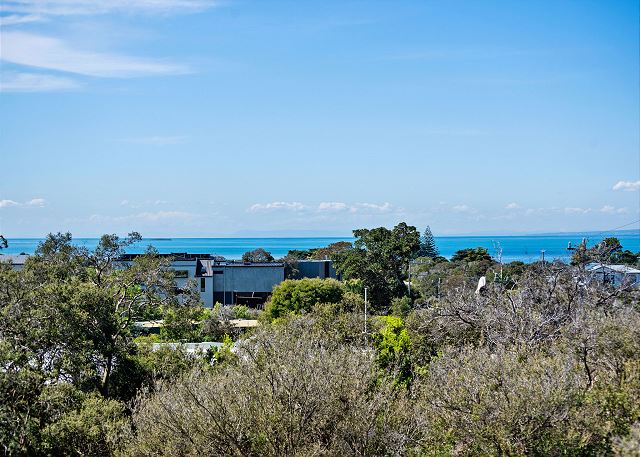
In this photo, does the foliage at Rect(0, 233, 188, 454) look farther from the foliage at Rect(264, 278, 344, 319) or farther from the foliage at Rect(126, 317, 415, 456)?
the foliage at Rect(264, 278, 344, 319)

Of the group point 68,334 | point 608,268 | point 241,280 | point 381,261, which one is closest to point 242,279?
point 241,280

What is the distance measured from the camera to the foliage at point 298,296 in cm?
4026

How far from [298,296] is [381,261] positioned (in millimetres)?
10890

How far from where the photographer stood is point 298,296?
1602 inches

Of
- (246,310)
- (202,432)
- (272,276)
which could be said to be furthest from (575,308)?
(272,276)

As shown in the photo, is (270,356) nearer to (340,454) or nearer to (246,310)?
(340,454)

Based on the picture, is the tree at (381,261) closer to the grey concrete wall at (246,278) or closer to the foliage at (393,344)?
the grey concrete wall at (246,278)

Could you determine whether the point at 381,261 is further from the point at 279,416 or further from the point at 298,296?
the point at 279,416

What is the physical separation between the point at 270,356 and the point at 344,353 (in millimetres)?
1378

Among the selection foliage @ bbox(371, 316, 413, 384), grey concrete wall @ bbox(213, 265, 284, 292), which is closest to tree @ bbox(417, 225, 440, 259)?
grey concrete wall @ bbox(213, 265, 284, 292)

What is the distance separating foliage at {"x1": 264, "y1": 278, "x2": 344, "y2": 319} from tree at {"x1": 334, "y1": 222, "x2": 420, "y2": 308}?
6.88 meters

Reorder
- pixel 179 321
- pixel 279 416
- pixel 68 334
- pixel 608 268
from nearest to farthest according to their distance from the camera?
pixel 279 416 → pixel 68 334 → pixel 179 321 → pixel 608 268

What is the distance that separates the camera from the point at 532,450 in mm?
9883

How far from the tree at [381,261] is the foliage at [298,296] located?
6878 millimetres
